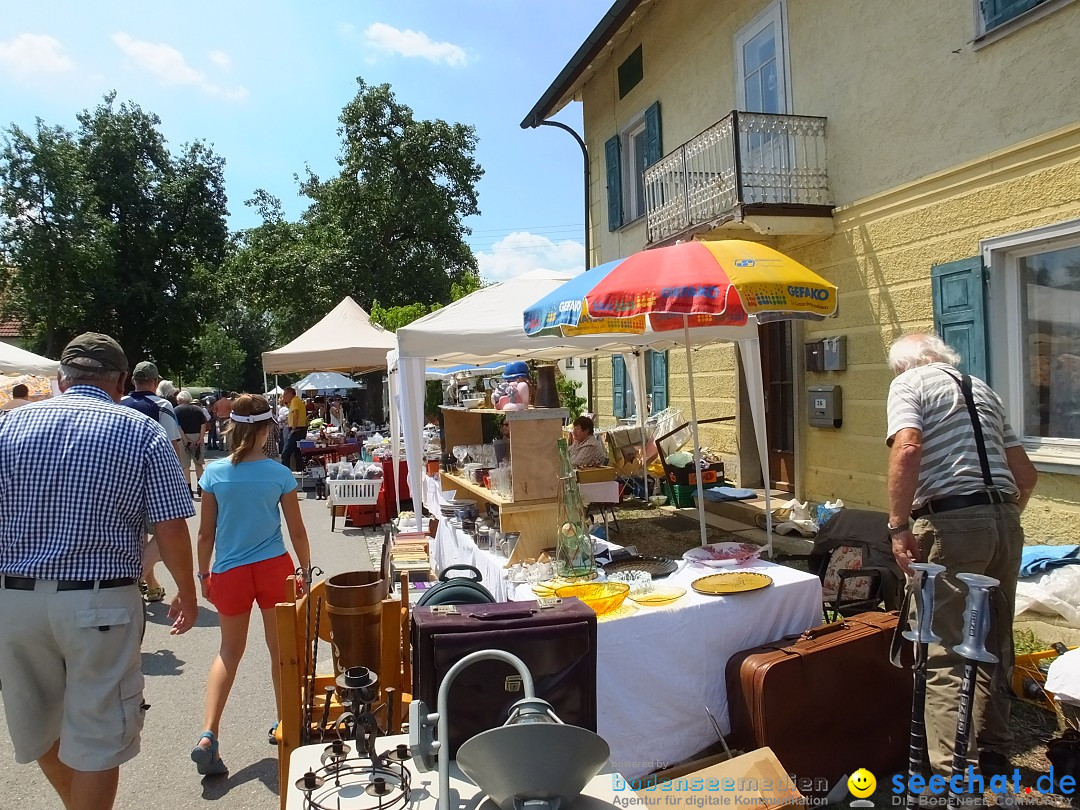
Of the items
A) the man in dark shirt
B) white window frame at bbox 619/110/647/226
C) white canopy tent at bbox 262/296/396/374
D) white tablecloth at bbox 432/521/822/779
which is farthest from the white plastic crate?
white tablecloth at bbox 432/521/822/779

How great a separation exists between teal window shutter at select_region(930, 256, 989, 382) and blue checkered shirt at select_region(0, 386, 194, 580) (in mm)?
5812

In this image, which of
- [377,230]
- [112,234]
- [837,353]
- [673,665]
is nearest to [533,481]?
[673,665]

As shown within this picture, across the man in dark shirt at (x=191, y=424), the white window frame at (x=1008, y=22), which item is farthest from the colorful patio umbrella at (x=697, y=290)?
the man in dark shirt at (x=191, y=424)

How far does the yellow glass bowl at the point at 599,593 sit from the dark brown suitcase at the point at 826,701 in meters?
0.56

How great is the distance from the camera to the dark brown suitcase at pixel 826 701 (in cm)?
290

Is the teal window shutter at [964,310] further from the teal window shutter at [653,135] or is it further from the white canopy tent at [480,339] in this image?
the teal window shutter at [653,135]

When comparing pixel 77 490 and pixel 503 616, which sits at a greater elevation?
pixel 77 490

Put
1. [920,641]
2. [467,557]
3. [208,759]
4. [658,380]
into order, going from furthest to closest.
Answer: [658,380] < [467,557] < [208,759] < [920,641]

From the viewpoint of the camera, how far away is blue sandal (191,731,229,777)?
3266mm

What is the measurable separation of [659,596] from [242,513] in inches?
78.0

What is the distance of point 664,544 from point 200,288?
24.9 m

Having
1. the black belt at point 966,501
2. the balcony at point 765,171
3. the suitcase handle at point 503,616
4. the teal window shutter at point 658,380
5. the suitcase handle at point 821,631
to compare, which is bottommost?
the suitcase handle at point 821,631

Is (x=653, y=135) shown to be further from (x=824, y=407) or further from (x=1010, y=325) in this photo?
(x=1010, y=325)

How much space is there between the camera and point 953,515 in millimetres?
2990
